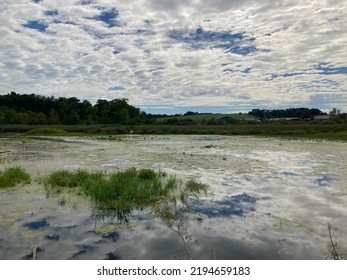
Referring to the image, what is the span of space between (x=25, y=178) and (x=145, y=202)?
17.7ft

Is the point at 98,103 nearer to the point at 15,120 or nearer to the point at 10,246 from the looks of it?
the point at 15,120

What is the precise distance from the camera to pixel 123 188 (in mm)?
→ 9320

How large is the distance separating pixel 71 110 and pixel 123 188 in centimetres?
8745

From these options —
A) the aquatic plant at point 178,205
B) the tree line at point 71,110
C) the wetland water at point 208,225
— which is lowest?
the wetland water at point 208,225

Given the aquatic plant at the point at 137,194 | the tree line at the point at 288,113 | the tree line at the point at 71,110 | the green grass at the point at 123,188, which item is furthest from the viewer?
the tree line at the point at 288,113

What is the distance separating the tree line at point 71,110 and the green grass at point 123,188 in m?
68.1

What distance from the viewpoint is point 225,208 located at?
328 inches

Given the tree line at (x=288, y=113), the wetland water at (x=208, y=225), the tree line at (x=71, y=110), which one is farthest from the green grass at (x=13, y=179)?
the tree line at (x=288, y=113)

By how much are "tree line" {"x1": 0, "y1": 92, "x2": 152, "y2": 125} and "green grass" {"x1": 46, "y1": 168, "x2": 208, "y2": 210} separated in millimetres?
68052

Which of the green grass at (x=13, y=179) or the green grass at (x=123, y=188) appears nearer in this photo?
the green grass at (x=123, y=188)

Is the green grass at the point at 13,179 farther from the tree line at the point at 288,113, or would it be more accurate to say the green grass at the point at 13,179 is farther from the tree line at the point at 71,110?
the tree line at the point at 288,113

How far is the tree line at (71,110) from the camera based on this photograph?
269ft

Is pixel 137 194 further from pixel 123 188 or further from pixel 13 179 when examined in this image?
pixel 13 179

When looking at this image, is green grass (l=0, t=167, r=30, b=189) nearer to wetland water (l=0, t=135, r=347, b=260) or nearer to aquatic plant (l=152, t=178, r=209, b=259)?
wetland water (l=0, t=135, r=347, b=260)
